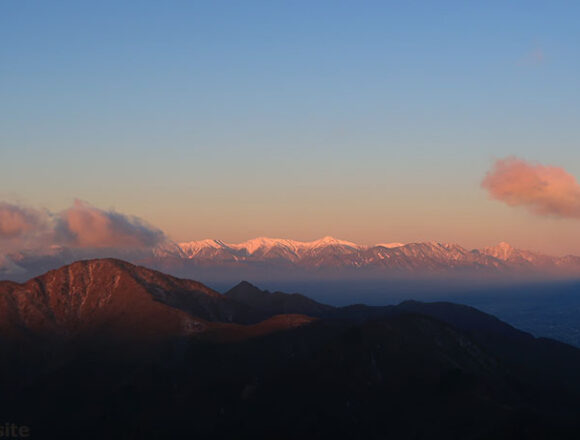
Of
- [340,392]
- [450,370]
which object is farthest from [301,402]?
[450,370]

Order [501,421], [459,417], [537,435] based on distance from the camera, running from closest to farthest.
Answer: [537,435] → [501,421] → [459,417]

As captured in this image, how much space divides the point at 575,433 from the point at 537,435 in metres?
8.65

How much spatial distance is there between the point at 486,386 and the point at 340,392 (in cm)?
4062

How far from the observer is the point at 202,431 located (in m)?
197

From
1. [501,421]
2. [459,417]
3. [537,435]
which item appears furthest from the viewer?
[459,417]

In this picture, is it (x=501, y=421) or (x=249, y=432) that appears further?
(x=249, y=432)

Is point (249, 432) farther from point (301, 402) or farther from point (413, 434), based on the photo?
point (413, 434)

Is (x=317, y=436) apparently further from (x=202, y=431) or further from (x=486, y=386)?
(x=486, y=386)

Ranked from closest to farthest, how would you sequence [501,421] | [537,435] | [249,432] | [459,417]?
[537,435] → [501,421] → [459,417] → [249,432]

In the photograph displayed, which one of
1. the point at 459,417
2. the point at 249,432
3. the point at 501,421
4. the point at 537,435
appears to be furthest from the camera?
the point at 249,432

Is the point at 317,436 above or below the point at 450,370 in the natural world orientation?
below

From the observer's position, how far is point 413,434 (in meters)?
177

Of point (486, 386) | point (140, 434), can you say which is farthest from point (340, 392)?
point (140, 434)

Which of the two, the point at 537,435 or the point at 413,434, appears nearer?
the point at 537,435
